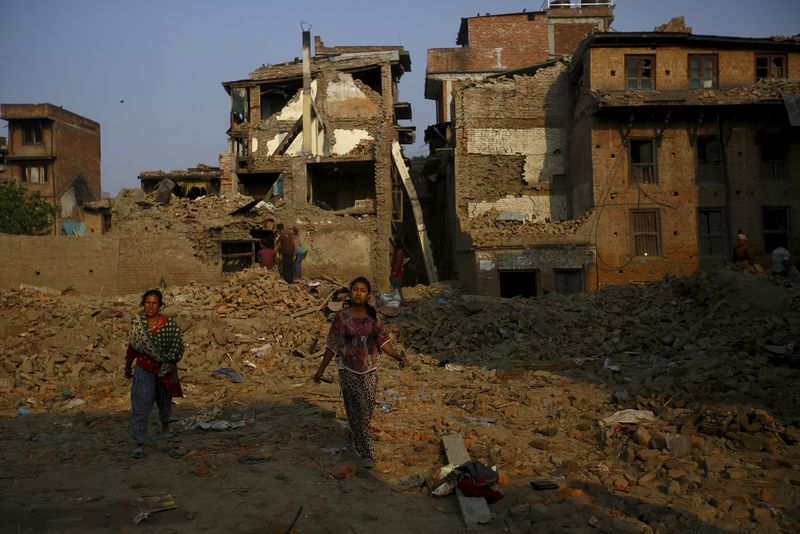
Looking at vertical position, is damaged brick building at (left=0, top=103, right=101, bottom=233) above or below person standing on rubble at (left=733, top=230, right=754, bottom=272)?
above

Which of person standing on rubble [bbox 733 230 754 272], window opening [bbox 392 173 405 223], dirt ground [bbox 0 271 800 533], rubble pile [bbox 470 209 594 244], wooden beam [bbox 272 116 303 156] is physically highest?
wooden beam [bbox 272 116 303 156]

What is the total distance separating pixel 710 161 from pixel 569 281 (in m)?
6.58

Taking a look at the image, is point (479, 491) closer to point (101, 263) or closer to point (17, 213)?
point (101, 263)

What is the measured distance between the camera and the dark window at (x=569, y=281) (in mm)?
20891

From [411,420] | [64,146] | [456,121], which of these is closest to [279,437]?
[411,420]

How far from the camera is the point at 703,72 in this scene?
2177cm

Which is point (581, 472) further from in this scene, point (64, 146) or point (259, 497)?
point (64, 146)

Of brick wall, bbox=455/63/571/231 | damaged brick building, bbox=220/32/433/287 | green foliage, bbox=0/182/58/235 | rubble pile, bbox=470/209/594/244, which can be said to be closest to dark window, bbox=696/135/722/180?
rubble pile, bbox=470/209/594/244

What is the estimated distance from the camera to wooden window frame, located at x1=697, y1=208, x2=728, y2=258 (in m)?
21.2

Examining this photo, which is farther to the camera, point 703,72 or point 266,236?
point 703,72

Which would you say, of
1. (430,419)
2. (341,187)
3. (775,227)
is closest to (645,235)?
(775,227)

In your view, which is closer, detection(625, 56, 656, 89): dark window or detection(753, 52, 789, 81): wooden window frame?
detection(625, 56, 656, 89): dark window

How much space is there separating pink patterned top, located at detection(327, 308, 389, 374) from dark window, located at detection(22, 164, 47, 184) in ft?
139

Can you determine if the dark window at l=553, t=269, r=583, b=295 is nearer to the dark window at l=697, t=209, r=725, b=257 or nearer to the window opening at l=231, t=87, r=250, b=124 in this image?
the dark window at l=697, t=209, r=725, b=257
